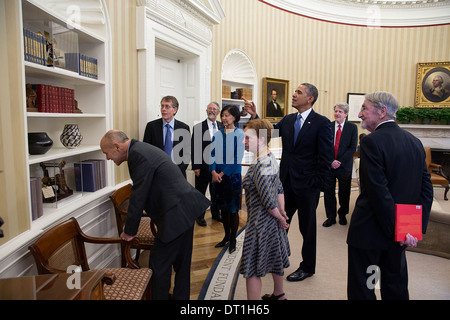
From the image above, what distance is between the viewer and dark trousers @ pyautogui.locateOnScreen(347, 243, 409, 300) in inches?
81.0

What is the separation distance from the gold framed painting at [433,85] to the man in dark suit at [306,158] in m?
7.10

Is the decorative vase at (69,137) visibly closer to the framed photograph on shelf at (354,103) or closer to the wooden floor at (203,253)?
the wooden floor at (203,253)

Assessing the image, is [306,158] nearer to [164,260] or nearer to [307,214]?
[307,214]

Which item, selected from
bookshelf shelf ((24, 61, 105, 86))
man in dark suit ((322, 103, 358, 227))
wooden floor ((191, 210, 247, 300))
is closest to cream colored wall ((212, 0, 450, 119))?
man in dark suit ((322, 103, 358, 227))

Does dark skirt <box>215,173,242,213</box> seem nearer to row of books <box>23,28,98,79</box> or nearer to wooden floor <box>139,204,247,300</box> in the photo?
wooden floor <box>139,204,247,300</box>

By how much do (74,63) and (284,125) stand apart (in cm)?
195

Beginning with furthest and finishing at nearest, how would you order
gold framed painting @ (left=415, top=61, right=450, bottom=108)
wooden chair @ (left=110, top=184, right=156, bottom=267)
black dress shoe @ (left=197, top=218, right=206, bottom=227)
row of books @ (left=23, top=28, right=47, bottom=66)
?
gold framed painting @ (left=415, top=61, right=450, bottom=108) < black dress shoe @ (left=197, top=218, right=206, bottom=227) < wooden chair @ (left=110, top=184, right=156, bottom=267) < row of books @ (left=23, top=28, right=47, bottom=66)

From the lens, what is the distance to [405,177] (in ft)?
6.46

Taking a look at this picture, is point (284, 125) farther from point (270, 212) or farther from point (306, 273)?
point (306, 273)

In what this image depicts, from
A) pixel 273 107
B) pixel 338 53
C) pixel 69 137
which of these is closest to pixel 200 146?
pixel 69 137

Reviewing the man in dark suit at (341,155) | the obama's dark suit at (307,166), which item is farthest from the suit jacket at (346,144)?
the obama's dark suit at (307,166)

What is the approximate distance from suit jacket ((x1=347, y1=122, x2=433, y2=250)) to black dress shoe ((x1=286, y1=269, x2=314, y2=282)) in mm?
1236
